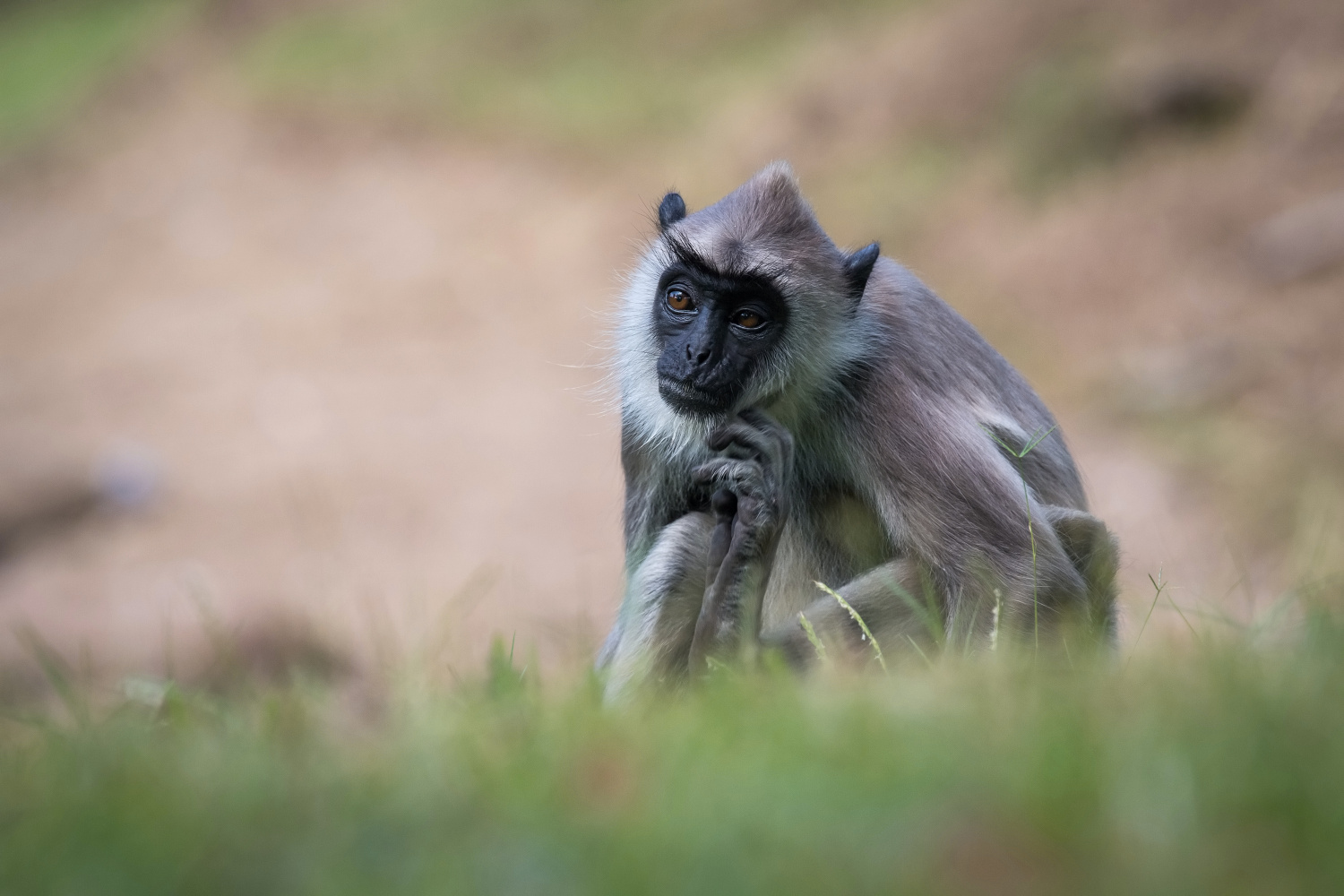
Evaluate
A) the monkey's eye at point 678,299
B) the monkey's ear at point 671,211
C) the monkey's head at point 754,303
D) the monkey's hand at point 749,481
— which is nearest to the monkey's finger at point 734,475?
the monkey's hand at point 749,481

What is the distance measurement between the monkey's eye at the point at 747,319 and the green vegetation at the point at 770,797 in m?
2.20

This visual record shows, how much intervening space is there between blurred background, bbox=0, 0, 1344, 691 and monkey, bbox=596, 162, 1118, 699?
98 centimetres

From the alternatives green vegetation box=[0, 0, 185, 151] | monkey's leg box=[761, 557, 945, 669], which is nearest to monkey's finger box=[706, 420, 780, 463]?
monkey's leg box=[761, 557, 945, 669]

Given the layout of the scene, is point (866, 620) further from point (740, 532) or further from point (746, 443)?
point (746, 443)

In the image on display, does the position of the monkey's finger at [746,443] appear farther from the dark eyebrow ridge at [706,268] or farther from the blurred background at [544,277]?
the blurred background at [544,277]

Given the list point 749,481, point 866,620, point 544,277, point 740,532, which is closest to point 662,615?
point 740,532

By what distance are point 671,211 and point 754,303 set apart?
29.4 inches

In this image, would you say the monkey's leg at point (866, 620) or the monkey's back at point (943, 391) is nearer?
the monkey's leg at point (866, 620)

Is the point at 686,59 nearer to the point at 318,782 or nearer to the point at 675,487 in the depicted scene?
the point at 675,487

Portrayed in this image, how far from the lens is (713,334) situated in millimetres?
4453

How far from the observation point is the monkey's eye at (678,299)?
181 inches

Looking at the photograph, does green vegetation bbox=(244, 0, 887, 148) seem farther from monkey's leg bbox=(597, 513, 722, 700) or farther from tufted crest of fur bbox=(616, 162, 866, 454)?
monkey's leg bbox=(597, 513, 722, 700)

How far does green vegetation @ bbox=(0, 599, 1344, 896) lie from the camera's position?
5.43 feet

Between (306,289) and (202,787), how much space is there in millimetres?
19132
